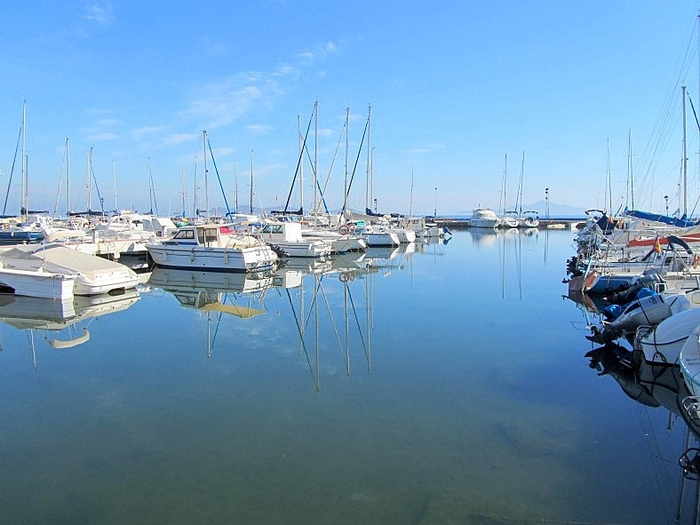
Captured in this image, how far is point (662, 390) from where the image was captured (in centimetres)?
886

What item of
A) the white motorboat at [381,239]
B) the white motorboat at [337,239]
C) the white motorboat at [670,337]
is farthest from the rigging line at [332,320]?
the white motorboat at [381,239]

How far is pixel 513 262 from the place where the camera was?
102 ft

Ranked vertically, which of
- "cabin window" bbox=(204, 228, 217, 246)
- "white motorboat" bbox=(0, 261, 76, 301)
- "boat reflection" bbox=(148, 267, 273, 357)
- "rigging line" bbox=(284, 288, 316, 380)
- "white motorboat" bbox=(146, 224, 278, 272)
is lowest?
"rigging line" bbox=(284, 288, 316, 380)

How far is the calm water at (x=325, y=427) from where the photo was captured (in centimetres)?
521

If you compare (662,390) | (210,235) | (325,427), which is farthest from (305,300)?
(210,235)

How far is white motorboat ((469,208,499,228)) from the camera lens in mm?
82438

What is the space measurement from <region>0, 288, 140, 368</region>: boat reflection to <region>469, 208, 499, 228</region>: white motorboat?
70.9 m

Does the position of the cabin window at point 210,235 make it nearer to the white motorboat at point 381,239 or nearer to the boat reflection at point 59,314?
the boat reflection at point 59,314

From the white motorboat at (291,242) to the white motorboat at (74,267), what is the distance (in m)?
12.3

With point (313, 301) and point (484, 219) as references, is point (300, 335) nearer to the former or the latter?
point (313, 301)

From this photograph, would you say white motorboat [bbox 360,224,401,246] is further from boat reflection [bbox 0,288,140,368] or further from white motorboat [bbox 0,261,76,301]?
white motorboat [bbox 0,261,76,301]

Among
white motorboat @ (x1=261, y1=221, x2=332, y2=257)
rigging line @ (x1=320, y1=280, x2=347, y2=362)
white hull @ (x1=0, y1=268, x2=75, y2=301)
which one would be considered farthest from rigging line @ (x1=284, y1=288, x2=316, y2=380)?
white motorboat @ (x1=261, y1=221, x2=332, y2=257)

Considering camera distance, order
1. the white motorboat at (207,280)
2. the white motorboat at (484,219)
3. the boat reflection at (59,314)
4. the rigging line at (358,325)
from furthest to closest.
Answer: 1. the white motorboat at (484,219)
2. the white motorboat at (207,280)
3. the boat reflection at (59,314)
4. the rigging line at (358,325)

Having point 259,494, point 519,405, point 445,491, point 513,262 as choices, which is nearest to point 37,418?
point 259,494
